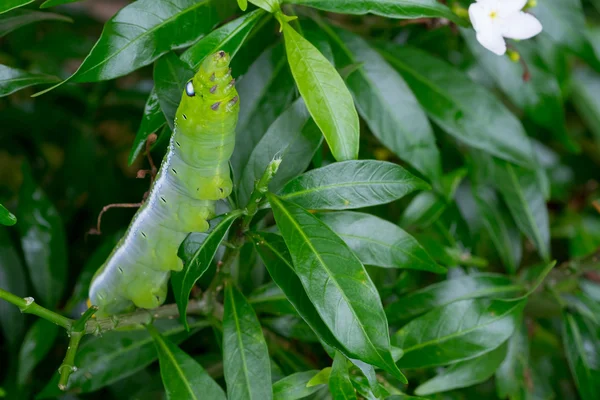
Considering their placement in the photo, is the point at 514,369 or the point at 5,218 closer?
the point at 5,218

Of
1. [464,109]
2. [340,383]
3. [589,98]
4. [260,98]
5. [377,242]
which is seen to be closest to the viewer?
[340,383]

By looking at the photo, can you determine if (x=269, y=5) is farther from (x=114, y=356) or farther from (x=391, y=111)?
(x=114, y=356)

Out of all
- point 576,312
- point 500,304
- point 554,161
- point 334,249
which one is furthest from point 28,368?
point 554,161

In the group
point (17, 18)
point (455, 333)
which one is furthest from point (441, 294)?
point (17, 18)

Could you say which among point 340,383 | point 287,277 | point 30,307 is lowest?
point 340,383

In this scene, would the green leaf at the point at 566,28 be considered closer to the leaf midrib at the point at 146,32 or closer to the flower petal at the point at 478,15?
the flower petal at the point at 478,15

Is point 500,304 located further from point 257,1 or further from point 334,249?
point 257,1
